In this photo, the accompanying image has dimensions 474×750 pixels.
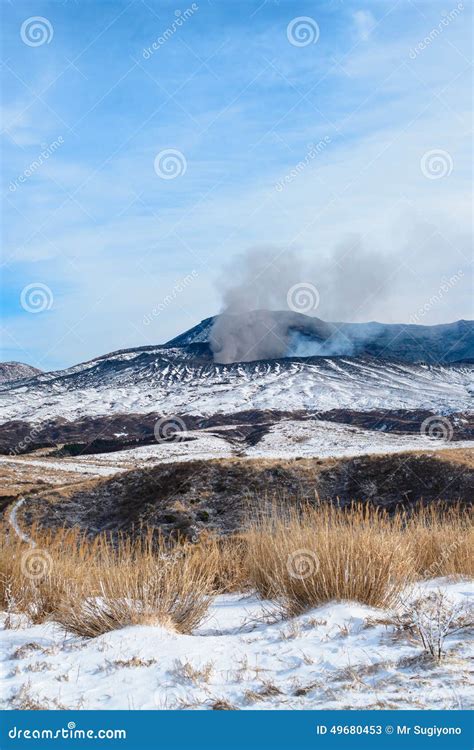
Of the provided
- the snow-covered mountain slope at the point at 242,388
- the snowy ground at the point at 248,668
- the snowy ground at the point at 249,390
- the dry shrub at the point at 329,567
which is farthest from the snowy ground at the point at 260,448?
the snowy ground at the point at 248,668

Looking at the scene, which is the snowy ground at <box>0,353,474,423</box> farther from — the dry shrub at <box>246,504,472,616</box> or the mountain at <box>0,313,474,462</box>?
the dry shrub at <box>246,504,472,616</box>

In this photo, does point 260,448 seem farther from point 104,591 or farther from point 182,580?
point 104,591

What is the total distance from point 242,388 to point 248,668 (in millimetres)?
100441

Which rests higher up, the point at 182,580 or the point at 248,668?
the point at 182,580

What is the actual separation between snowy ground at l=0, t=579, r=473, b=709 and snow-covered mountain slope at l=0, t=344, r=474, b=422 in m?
81.3

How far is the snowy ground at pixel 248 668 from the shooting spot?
3637mm

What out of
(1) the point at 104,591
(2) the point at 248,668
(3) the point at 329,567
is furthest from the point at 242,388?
(2) the point at 248,668

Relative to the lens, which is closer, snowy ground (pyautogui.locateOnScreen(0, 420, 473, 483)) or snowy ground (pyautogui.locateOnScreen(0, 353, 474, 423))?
snowy ground (pyautogui.locateOnScreen(0, 420, 473, 483))

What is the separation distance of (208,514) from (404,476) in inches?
291

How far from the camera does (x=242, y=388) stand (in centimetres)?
10450

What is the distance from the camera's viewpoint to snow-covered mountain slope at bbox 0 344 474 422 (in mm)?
91625

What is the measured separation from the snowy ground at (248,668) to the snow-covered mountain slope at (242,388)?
81.3m

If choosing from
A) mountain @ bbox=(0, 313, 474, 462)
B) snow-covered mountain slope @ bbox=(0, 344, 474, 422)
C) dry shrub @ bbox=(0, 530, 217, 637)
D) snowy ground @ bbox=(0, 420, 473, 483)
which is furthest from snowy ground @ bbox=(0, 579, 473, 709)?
snow-covered mountain slope @ bbox=(0, 344, 474, 422)
